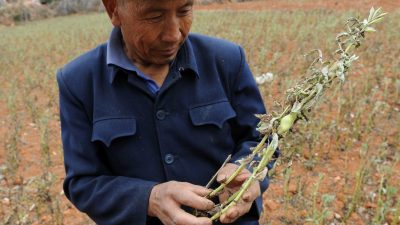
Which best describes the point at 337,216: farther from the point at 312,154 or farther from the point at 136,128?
the point at 136,128

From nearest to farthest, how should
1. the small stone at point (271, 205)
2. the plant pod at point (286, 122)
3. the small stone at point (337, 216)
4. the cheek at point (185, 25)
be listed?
the plant pod at point (286, 122) → the cheek at point (185, 25) → the small stone at point (337, 216) → the small stone at point (271, 205)

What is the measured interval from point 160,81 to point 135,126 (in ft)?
0.50

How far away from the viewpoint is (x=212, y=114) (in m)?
1.17

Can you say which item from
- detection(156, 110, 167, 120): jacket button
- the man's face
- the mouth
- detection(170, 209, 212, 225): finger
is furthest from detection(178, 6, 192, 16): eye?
detection(170, 209, 212, 225): finger

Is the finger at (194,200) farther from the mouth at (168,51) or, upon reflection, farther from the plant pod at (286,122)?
the mouth at (168,51)

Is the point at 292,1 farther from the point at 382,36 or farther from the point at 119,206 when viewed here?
the point at 119,206

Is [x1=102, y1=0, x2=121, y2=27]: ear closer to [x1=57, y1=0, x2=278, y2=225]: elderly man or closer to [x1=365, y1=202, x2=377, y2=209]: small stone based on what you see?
[x1=57, y1=0, x2=278, y2=225]: elderly man

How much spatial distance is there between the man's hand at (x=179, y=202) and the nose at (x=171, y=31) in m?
0.36

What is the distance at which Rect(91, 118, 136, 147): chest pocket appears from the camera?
3.60 feet

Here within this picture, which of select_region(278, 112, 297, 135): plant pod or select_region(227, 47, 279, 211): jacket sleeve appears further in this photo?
select_region(227, 47, 279, 211): jacket sleeve

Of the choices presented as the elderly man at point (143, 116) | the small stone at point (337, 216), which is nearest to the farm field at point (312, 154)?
the small stone at point (337, 216)

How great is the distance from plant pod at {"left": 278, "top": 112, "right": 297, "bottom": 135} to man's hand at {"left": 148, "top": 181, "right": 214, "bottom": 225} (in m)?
0.26

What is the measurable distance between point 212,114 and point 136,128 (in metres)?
0.22

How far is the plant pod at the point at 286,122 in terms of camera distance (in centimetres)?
78
